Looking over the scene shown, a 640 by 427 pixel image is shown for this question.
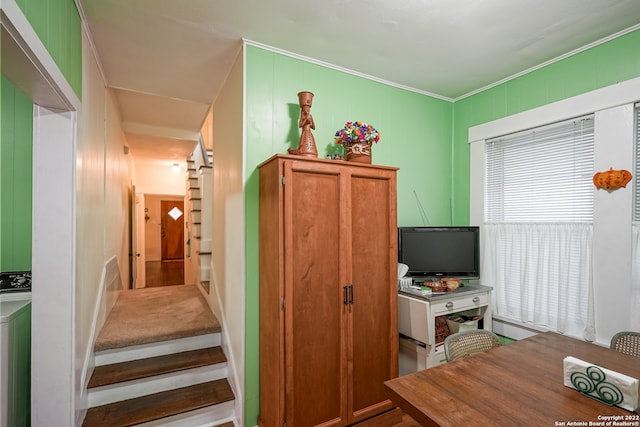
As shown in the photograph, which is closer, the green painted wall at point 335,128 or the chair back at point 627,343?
the chair back at point 627,343

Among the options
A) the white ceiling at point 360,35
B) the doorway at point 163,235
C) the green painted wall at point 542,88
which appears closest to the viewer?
the white ceiling at point 360,35

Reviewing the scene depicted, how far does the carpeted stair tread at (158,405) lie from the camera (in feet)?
6.85

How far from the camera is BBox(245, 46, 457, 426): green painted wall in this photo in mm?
2275

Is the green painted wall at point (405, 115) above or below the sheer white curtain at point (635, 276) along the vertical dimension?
above

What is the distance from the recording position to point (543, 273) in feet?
8.38

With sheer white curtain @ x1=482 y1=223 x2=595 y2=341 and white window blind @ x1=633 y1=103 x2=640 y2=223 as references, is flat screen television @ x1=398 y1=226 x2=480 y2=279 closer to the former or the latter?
sheer white curtain @ x1=482 y1=223 x2=595 y2=341

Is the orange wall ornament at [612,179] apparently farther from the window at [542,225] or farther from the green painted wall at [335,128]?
the green painted wall at [335,128]

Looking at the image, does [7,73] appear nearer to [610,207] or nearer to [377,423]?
[377,423]

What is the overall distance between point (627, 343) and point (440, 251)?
1.29 m

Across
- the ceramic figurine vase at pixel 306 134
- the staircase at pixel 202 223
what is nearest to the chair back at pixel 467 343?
the ceramic figurine vase at pixel 306 134

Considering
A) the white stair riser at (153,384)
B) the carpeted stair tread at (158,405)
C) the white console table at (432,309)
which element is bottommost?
the carpeted stair tread at (158,405)

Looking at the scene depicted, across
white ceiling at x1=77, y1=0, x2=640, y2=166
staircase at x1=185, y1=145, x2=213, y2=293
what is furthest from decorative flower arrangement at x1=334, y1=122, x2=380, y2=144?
staircase at x1=185, y1=145, x2=213, y2=293

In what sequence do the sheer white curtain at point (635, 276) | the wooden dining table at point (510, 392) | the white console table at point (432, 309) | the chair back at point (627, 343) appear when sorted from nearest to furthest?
the wooden dining table at point (510, 392) < the chair back at point (627, 343) < the sheer white curtain at point (635, 276) < the white console table at point (432, 309)

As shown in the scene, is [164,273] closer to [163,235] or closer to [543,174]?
[163,235]
